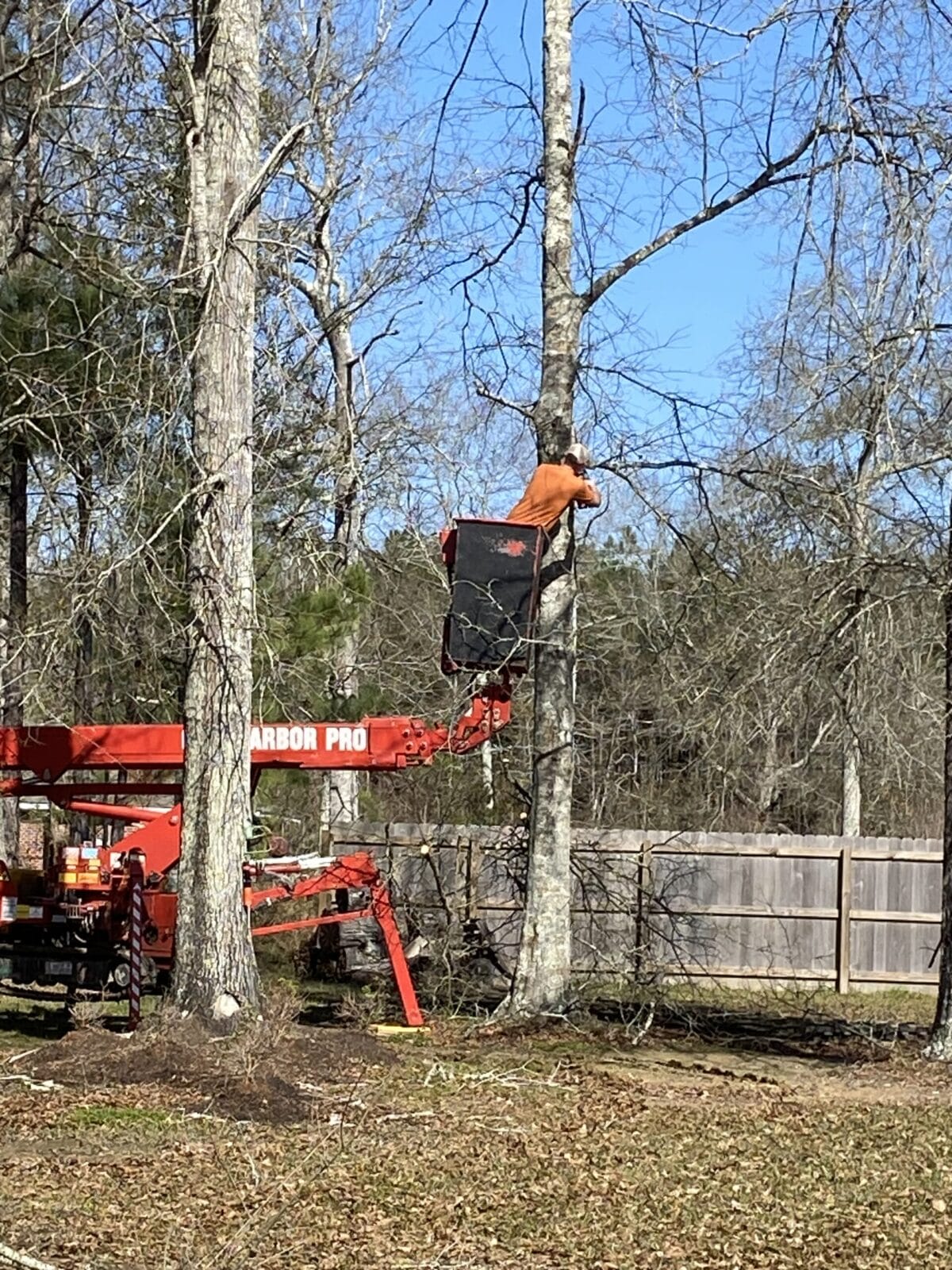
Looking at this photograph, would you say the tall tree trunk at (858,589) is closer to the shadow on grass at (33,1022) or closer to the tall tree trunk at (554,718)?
the tall tree trunk at (554,718)

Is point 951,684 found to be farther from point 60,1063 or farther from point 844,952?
point 844,952

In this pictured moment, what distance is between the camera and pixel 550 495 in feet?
35.6

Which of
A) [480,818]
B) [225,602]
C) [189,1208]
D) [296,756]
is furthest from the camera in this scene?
[480,818]

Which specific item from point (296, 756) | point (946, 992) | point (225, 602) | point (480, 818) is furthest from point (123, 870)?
point (480, 818)

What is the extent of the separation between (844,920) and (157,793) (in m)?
8.70

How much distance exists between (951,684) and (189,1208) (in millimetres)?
6282

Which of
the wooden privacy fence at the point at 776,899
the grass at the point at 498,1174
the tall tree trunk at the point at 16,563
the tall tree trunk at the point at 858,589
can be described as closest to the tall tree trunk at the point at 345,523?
the wooden privacy fence at the point at 776,899

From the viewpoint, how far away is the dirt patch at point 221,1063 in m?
8.91

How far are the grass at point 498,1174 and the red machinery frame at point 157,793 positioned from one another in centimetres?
157

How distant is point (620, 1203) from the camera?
276 inches

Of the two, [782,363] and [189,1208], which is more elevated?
[782,363]

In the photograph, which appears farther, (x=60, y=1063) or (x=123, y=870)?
(x=123, y=870)

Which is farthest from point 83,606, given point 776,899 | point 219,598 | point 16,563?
point 776,899

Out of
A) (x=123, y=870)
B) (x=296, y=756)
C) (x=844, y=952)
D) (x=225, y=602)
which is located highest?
(x=225, y=602)
